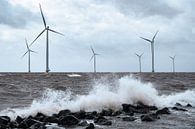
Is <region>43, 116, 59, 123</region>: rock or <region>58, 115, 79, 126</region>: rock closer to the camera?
<region>58, 115, 79, 126</region>: rock

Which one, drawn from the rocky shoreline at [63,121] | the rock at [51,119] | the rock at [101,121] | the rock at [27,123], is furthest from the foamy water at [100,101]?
the rock at [101,121]

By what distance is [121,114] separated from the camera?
78.1 ft

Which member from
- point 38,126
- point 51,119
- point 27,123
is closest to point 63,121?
point 51,119

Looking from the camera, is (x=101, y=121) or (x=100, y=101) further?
(x=100, y=101)

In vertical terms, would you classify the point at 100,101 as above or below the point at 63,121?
above

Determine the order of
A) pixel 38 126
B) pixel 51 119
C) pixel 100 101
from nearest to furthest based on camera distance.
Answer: pixel 38 126 < pixel 51 119 < pixel 100 101

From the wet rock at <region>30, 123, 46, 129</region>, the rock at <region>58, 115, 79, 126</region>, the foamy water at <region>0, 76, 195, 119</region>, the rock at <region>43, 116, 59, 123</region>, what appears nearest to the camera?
the wet rock at <region>30, 123, 46, 129</region>

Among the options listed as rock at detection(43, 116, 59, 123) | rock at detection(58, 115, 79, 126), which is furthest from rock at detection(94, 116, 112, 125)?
rock at detection(43, 116, 59, 123)

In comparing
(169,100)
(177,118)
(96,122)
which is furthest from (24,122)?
(169,100)

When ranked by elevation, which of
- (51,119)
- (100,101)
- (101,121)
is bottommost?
(101,121)

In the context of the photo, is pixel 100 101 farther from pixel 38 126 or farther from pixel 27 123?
pixel 38 126

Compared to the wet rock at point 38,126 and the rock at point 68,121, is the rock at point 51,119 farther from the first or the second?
the wet rock at point 38,126

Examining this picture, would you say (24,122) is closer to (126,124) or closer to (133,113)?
A: (126,124)

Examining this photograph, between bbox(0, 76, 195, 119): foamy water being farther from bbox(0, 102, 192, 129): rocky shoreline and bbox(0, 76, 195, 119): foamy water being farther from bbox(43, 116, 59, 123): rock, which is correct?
bbox(43, 116, 59, 123): rock
